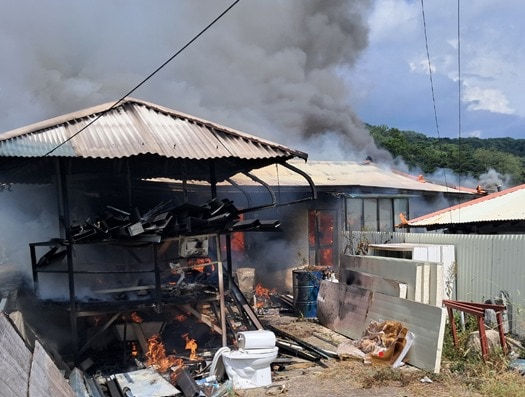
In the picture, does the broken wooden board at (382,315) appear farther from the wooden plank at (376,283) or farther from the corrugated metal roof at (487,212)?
the corrugated metal roof at (487,212)

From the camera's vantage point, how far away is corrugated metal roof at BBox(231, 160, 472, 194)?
1491 cm

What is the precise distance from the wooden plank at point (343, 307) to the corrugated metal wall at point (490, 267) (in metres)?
2.07

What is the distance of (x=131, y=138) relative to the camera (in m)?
7.66

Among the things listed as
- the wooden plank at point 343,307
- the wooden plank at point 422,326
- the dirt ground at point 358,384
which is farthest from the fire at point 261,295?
the dirt ground at point 358,384

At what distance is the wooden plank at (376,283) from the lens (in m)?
8.81

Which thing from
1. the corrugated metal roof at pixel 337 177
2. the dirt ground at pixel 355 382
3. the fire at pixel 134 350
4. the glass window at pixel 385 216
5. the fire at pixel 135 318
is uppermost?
the corrugated metal roof at pixel 337 177

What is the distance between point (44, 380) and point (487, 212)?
432 inches

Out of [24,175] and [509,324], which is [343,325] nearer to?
[509,324]

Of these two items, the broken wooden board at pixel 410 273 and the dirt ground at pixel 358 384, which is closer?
the dirt ground at pixel 358 384

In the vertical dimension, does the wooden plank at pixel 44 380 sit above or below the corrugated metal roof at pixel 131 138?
below

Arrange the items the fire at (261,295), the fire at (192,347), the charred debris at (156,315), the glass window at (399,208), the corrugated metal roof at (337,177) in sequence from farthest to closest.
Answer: the glass window at (399,208)
the corrugated metal roof at (337,177)
the fire at (261,295)
the fire at (192,347)
the charred debris at (156,315)

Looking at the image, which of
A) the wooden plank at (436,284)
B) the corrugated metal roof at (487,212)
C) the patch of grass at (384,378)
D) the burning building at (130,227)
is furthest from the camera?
the corrugated metal roof at (487,212)

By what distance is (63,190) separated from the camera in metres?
7.39

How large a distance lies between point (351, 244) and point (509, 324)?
245 inches
